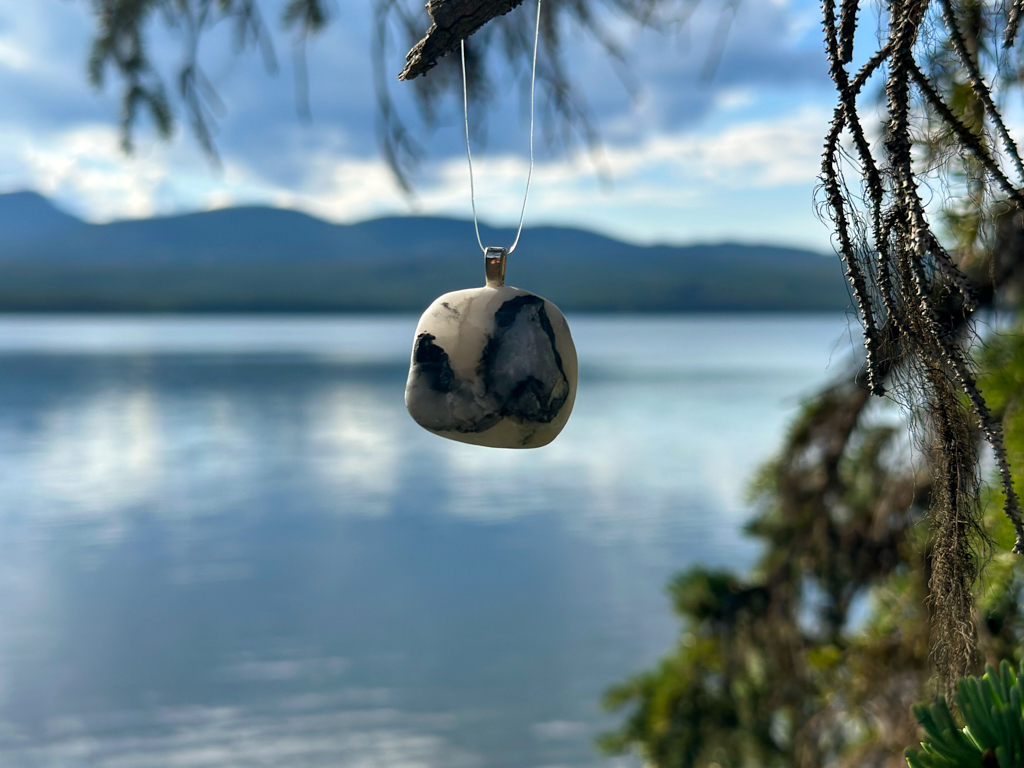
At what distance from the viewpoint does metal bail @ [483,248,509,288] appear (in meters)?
1.09

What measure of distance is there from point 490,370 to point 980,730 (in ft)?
2.03

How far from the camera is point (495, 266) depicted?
109 cm

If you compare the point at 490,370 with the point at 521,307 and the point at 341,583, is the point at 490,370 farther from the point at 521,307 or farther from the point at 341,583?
the point at 341,583

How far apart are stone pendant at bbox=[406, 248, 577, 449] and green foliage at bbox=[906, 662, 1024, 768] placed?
553 mm

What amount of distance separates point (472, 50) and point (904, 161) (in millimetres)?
1555

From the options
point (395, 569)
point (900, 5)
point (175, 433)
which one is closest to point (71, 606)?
point (395, 569)

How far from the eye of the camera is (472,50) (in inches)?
75.9

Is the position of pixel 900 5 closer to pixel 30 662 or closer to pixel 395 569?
pixel 30 662

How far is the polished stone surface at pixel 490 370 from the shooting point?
3.37 ft

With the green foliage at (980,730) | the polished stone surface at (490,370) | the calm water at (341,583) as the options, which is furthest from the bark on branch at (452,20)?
the calm water at (341,583)

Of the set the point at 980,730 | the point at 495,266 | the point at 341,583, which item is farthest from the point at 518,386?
the point at 341,583

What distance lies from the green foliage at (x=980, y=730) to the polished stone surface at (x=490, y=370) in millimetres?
552

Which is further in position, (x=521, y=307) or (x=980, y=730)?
(x=521, y=307)

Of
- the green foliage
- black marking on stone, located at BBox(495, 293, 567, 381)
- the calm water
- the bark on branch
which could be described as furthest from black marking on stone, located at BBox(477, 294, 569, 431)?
the calm water
